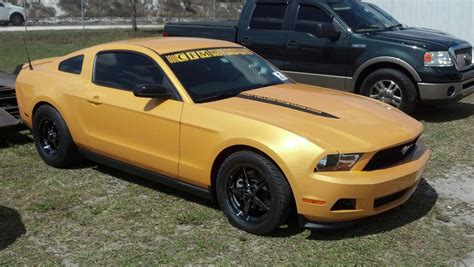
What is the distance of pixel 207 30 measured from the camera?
954 centimetres

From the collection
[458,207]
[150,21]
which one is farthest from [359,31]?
[150,21]

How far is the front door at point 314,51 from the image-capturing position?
834cm

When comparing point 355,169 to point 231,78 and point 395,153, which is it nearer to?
point 395,153

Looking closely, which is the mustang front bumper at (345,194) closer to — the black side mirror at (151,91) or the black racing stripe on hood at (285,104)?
the black racing stripe on hood at (285,104)

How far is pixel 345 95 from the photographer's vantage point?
17.0 feet

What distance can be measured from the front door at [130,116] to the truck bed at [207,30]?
13.4 feet

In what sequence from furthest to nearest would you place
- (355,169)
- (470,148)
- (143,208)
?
1. (470,148)
2. (143,208)
3. (355,169)

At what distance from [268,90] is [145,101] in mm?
1104

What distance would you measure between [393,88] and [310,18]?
1706mm

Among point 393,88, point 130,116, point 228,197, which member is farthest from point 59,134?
point 393,88

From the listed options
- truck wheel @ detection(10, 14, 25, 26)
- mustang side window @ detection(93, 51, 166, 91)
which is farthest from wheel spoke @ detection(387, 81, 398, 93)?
truck wheel @ detection(10, 14, 25, 26)

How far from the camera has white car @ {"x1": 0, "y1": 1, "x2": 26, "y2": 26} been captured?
27.4 meters

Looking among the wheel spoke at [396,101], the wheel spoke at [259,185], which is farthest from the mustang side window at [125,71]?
the wheel spoke at [396,101]

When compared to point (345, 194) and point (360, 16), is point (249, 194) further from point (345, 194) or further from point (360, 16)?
point (360, 16)
